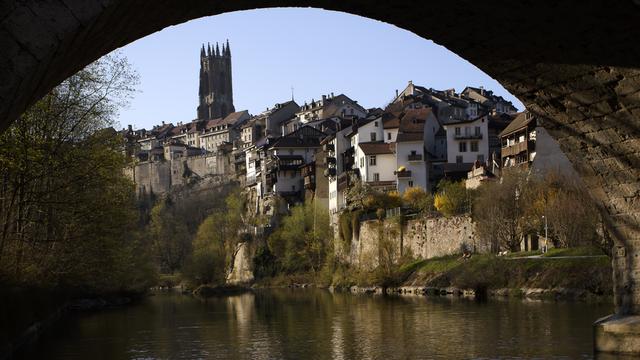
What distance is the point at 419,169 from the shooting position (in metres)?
67.6

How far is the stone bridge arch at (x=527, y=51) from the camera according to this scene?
4.23 metres

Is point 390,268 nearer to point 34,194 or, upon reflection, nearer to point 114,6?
point 34,194

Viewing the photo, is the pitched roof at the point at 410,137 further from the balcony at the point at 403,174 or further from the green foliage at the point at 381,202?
the green foliage at the point at 381,202

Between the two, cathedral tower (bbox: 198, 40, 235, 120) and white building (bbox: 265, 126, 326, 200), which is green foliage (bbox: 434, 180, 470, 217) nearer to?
white building (bbox: 265, 126, 326, 200)

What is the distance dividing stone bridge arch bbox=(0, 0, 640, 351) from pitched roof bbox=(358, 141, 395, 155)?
57236 millimetres

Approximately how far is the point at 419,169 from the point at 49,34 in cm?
6402

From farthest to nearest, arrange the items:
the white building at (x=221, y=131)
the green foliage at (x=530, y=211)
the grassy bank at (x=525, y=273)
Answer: the white building at (x=221, y=131) → the green foliage at (x=530, y=211) → the grassy bank at (x=525, y=273)

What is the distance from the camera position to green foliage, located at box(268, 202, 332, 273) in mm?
64688

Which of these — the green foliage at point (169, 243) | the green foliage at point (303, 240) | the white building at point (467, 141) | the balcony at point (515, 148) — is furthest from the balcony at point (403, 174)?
the green foliage at point (169, 243)

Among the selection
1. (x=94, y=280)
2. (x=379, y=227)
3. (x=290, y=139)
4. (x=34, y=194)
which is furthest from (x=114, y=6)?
(x=290, y=139)

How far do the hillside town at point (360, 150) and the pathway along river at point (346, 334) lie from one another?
6189 mm

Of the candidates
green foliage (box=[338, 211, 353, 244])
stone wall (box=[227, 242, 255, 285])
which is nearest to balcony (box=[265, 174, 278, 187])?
stone wall (box=[227, 242, 255, 285])

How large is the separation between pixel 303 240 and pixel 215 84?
104262mm

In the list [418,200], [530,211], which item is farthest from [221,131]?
[530,211]
